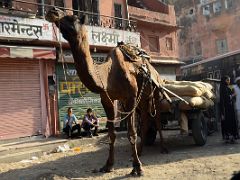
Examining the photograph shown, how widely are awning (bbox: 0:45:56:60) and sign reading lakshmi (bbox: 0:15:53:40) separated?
1.36 feet

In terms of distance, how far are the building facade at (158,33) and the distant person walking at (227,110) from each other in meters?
11.0

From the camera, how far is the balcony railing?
1371 centimetres

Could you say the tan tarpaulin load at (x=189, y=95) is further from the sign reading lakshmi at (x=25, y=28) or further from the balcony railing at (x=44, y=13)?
the sign reading lakshmi at (x=25, y=28)

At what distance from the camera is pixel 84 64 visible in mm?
6824


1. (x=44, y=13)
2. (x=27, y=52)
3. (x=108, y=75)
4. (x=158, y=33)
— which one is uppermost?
(x=158, y=33)

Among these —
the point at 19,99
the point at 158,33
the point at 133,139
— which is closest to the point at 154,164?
the point at 133,139

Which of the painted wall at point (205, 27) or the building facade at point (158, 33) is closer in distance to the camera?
the building facade at point (158, 33)

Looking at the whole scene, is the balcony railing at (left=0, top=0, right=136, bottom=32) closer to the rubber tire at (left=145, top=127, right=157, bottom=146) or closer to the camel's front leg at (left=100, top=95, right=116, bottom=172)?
the rubber tire at (left=145, top=127, right=157, bottom=146)

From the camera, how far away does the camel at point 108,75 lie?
671cm

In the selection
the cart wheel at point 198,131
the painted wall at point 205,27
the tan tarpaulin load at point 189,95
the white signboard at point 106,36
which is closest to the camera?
the tan tarpaulin load at point 189,95

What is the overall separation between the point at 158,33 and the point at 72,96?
9985mm

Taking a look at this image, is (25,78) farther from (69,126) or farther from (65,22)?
(65,22)

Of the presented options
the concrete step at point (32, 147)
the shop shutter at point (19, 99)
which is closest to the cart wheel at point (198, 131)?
the concrete step at point (32, 147)

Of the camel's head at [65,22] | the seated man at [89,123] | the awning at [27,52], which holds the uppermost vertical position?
the awning at [27,52]
